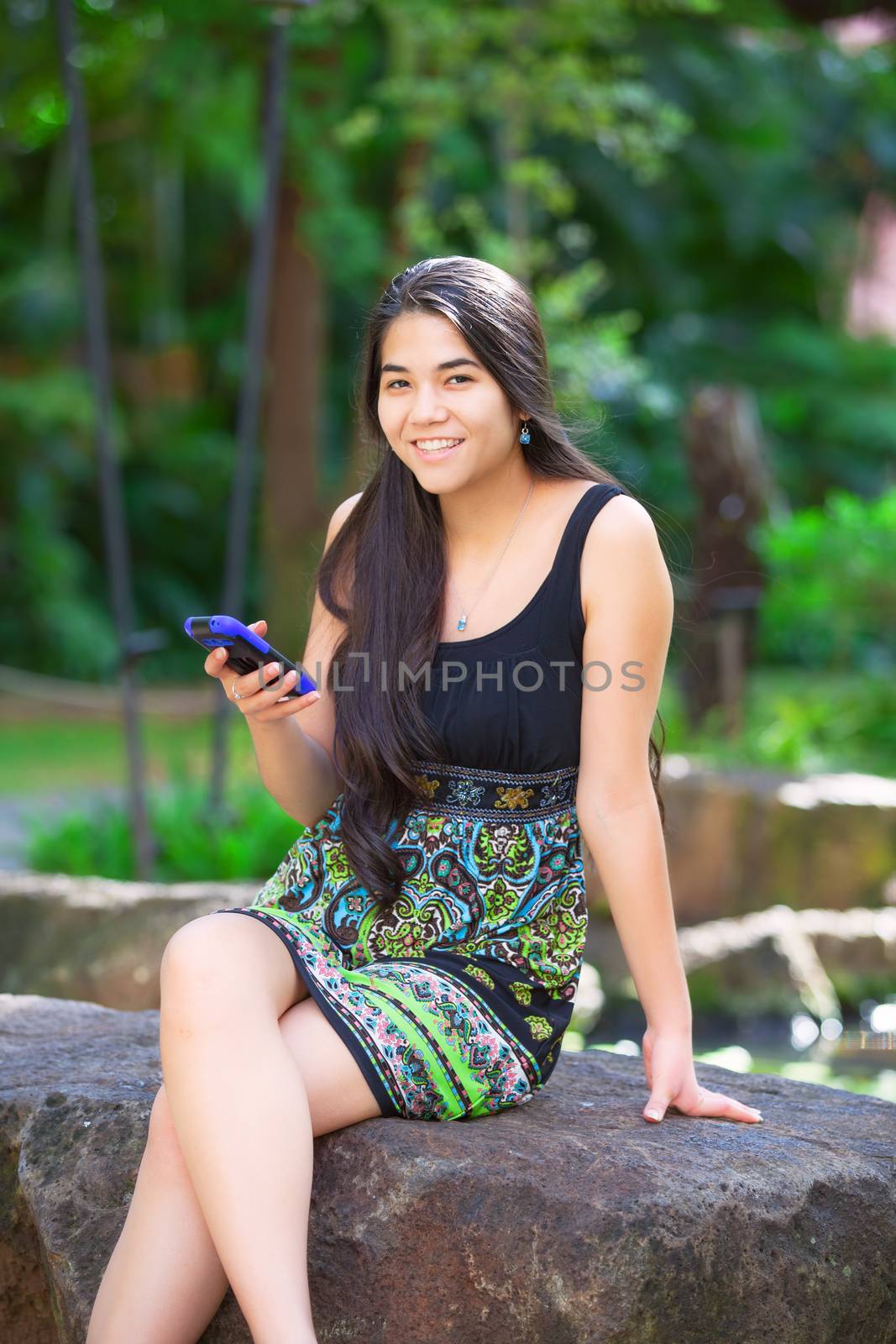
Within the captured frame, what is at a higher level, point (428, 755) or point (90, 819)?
point (428, 755)

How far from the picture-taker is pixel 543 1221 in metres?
1.91

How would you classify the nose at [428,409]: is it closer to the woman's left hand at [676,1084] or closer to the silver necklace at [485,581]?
the silver necklace at [485,581]

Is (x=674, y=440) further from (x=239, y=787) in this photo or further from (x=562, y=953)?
(x=562, y=953)

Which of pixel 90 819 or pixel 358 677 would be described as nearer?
pixel 358 677

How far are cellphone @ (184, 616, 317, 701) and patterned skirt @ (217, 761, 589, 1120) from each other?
0.88 feet

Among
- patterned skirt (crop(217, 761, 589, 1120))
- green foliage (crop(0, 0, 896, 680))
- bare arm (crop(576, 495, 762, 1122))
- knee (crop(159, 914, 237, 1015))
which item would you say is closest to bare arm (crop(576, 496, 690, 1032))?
bare arm (crop(576, 495, 762, 1122))

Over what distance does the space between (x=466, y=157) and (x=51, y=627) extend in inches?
191


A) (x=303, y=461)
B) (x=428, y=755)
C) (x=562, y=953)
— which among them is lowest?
(x=562, y=953)

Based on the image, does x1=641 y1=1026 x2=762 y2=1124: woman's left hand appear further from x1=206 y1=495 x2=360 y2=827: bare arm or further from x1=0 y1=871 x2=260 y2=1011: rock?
x1=0 y1=871 x2=260 y2=1011: rock

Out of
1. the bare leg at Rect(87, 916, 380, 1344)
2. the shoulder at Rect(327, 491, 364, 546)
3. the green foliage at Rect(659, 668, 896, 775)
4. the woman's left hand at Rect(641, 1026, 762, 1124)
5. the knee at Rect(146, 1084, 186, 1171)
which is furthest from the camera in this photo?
the green foliage at Rect(659, 668, 896, 775)

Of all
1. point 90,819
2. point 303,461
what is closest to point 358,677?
point 90,819

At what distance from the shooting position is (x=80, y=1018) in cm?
277

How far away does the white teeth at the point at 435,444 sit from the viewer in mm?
2318

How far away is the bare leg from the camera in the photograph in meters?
1.81
